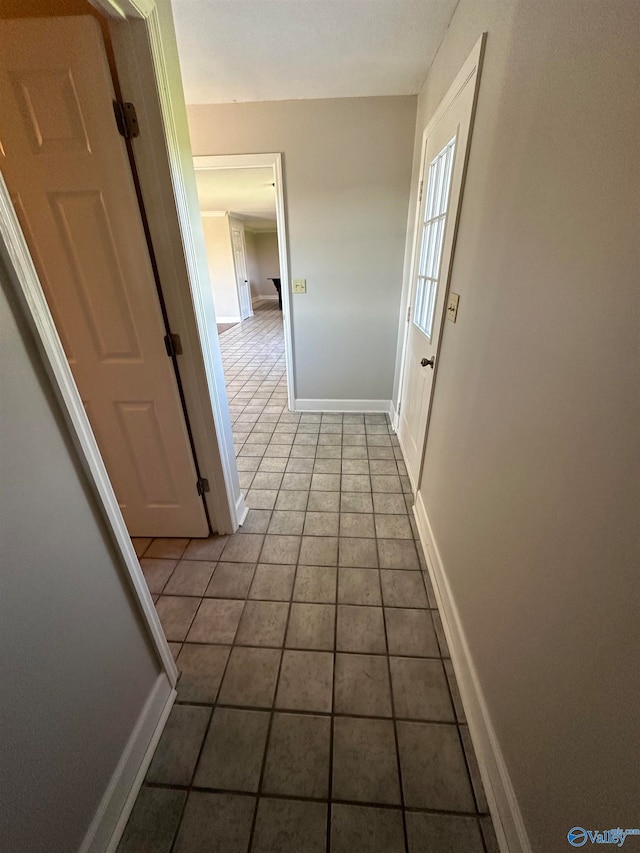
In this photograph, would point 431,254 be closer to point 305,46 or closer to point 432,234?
point 432,234

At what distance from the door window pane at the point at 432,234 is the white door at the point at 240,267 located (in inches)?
259

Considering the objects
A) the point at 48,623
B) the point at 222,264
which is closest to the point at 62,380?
the point at 48,623

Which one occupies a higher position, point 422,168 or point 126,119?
point 422,168

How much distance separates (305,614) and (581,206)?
5.45ft

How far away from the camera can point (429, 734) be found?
111 centimetres

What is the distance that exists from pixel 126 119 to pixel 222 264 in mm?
7204

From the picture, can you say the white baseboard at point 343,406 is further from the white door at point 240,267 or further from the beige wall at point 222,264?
the white door at point 240,267

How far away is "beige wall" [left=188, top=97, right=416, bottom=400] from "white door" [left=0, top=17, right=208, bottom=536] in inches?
66.2

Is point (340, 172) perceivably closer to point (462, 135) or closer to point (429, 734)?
point (462, 135)

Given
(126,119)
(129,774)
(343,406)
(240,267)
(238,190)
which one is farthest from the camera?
(240,267)

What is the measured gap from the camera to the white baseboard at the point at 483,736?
865 millimetres

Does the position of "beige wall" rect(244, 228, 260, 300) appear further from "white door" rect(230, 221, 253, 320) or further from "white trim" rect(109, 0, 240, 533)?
"white trim" rect(109, 0, 240, 533)

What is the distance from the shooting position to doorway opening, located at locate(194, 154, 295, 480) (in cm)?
268

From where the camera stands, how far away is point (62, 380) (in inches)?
28.2
